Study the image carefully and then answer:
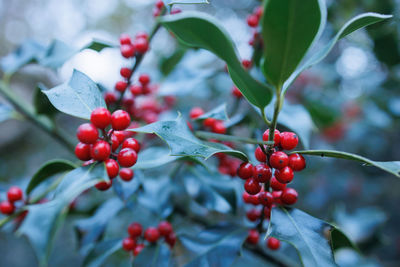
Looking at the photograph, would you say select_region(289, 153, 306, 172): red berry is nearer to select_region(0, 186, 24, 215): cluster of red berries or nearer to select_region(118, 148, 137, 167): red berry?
select_region(118, 148, 137, 167): red berry

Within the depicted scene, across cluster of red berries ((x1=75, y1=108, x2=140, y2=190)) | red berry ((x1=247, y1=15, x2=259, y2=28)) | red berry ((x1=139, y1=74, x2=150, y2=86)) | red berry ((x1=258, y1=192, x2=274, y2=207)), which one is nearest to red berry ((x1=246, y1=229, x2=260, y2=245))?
red berry ((x1=258, y1=192, x2=274, y2=207))

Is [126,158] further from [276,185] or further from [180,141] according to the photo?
[276,185]

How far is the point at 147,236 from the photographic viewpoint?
87 centimetres

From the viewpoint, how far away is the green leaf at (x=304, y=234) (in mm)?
522

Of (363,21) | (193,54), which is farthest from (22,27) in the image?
(363,21)

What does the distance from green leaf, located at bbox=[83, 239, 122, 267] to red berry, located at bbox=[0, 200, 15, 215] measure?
266 millimetres

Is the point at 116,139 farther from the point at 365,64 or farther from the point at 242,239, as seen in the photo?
the point at 365,64

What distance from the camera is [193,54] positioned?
4.66 feet

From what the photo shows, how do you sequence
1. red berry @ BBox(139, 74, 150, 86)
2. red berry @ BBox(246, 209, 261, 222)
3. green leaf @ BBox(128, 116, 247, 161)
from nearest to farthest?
green leaf @ BBox(128, 116, 247, 161) → red berry @ BBox(246, 209, 261, 222) → red berry @ BBox(139, 74, 150, 86)

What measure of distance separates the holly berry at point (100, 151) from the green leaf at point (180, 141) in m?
0.09

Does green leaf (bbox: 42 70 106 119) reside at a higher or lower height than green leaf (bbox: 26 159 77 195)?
higher

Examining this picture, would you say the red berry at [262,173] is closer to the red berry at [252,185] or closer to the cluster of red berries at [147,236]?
the red berry at [252,185]

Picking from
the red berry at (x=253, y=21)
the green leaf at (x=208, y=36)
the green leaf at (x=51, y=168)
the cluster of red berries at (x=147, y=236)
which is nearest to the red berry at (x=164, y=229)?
the cluster of red berries at (x=147, y=236)

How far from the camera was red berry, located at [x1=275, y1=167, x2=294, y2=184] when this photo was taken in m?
0.57
